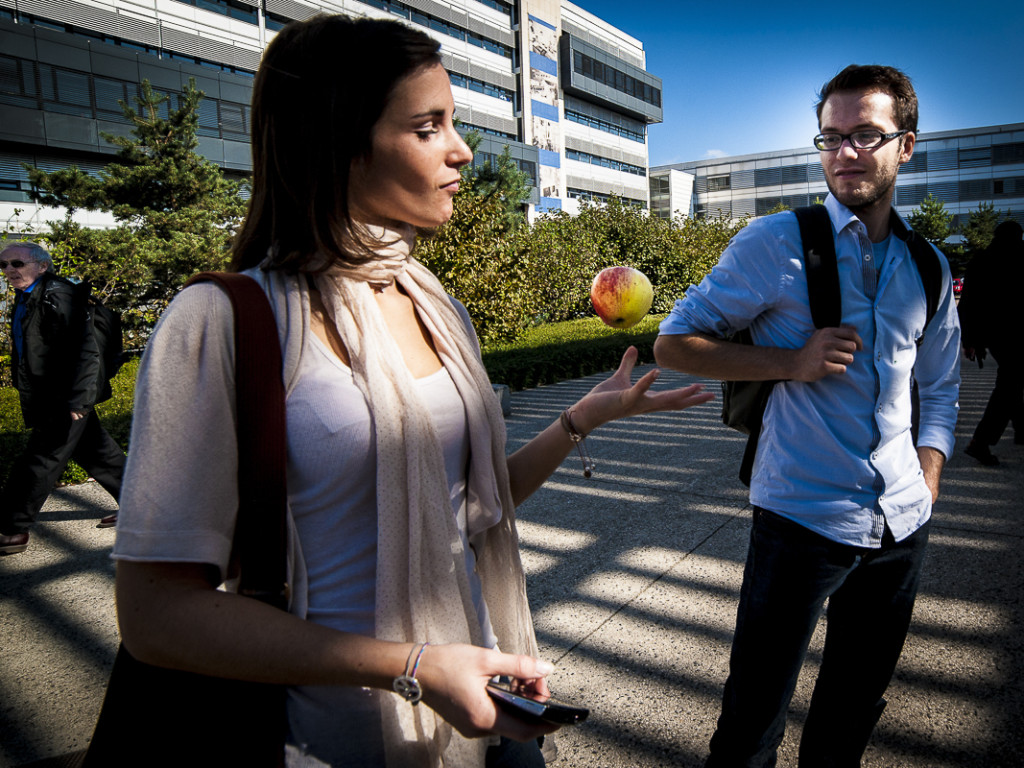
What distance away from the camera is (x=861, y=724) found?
2.10m

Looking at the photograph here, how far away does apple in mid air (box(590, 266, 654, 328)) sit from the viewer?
3.12 m

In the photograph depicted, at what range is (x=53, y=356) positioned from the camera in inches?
195

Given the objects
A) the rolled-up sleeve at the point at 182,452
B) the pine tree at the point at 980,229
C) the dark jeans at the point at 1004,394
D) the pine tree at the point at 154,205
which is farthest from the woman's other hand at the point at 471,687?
the pine tree at the point at 980,229

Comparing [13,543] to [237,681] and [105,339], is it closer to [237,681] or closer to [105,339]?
[105,339]

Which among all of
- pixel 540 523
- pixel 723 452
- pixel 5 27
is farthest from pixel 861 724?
pixel 5 27

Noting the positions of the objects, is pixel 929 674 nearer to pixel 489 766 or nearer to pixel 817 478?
pixel 817 478

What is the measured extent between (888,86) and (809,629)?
1582mm

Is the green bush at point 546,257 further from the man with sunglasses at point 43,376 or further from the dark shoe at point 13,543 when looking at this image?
the dark shoe at point 13,543

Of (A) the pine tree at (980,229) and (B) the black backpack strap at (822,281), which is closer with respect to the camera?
(B) the black backpack strap at (822,281)

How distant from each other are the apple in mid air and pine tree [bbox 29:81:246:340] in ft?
56.3

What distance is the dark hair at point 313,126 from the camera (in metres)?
1.13

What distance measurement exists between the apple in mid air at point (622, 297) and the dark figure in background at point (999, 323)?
433 cm

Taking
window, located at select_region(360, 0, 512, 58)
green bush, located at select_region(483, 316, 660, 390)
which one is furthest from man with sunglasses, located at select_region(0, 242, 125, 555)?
window, located at select_region(360, 0, 512, 58)

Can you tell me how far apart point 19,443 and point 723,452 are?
6.61 metres
